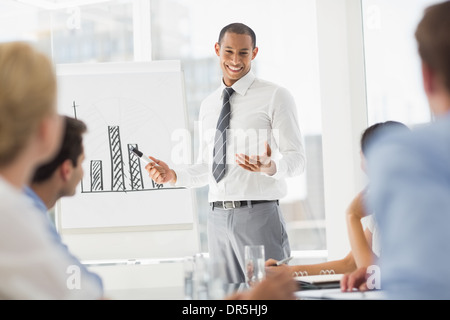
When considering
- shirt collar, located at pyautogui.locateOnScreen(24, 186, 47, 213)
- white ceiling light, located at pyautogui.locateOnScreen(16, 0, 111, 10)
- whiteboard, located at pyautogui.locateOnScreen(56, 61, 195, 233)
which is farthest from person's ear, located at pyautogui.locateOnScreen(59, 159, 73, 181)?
white ceiling light, located at pyautogui.locateOnScreen(16, 0, 111, 10)

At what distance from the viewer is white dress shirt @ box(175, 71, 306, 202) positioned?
10.1ft

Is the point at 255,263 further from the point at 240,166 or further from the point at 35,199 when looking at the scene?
the point at 240,166

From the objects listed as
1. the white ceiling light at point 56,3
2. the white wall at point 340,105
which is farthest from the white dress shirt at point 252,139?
the white ceiling light at point 56,3

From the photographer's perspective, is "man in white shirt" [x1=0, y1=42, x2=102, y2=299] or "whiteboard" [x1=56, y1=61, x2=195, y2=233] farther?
"whiteboard" [x1=56, y1=61, x2=195, y2=233]

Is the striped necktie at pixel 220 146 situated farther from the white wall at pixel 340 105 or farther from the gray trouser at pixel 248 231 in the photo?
the white wall at pixel 340 105

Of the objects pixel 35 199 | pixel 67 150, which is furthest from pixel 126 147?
pixel 35 199

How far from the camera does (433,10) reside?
0.90 metres

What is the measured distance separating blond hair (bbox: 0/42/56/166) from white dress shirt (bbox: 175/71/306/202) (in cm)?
209

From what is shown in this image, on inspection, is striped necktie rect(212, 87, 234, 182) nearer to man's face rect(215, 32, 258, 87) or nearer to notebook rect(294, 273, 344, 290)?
man's face rect(215, 32, 258, 87)

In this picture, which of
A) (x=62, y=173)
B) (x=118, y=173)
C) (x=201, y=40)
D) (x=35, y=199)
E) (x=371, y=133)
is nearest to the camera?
(x=35, y=199)

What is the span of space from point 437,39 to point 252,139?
226cm

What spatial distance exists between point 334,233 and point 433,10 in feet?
11.6

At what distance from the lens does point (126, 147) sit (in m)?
4.05
